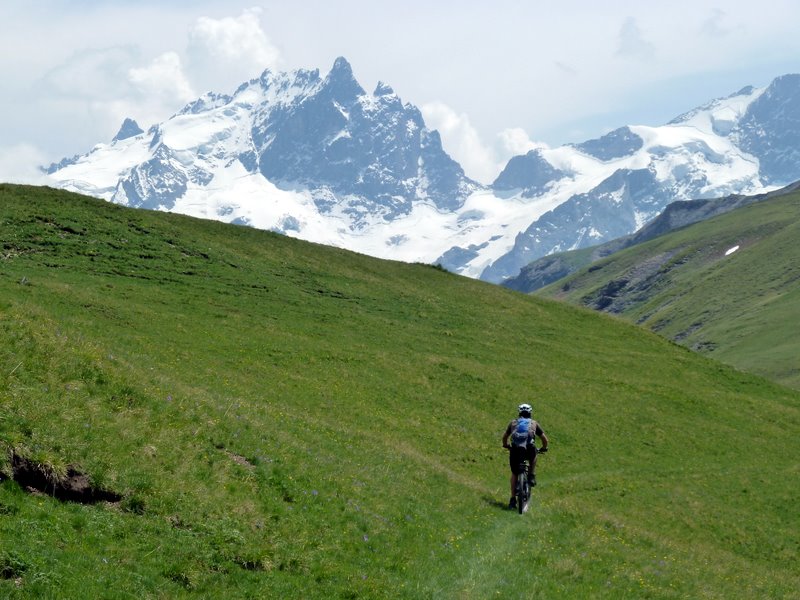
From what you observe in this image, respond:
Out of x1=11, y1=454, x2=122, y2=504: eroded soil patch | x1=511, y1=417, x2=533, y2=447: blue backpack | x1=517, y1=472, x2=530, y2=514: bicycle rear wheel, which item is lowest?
x1=517, y1=472, x2=530, y2=514: bicycle rear wheel

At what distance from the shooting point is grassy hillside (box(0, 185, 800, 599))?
15.6 meters

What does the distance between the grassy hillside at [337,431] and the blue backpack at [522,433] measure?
7.41ft

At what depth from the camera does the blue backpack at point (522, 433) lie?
2555cm

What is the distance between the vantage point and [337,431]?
30.4 metres

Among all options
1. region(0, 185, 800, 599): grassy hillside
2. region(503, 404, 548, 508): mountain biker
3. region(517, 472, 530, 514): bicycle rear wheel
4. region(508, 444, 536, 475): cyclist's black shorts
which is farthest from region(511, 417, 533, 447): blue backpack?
region(0, 185, 800, 599): grassy hillside

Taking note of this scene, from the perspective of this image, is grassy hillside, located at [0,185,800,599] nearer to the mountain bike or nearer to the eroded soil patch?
the eroded soil patch

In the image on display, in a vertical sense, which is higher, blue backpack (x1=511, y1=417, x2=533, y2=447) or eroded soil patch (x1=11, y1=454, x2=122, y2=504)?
blue backpack (x1=511, y1=417, x2=533, y2=447)

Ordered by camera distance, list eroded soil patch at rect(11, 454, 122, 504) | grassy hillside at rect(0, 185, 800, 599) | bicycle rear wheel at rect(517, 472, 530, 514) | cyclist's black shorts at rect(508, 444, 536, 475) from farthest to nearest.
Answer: bicycle rear wheel at rect(517, 472, 530, 514), cyclist's black shorts at rect(508, 444, 536, 475), grassy hillside at rect(0, 185, 800, 599), eroded soil patch at rect(11, 454, 122, 504)

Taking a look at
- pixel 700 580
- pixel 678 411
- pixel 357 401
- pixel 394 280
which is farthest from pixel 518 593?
pixel 394 280

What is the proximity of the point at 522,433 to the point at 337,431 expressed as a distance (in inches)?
315

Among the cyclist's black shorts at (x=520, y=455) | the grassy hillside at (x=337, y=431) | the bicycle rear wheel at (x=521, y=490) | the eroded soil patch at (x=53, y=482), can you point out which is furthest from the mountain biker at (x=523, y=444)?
the eroded soil patch at (x=53, y=482)

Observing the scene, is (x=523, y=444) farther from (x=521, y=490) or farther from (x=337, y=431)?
(x=337, y=431)

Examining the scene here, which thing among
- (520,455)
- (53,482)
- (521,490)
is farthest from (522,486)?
(53,482)

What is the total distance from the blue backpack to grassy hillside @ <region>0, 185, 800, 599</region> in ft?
7.41
